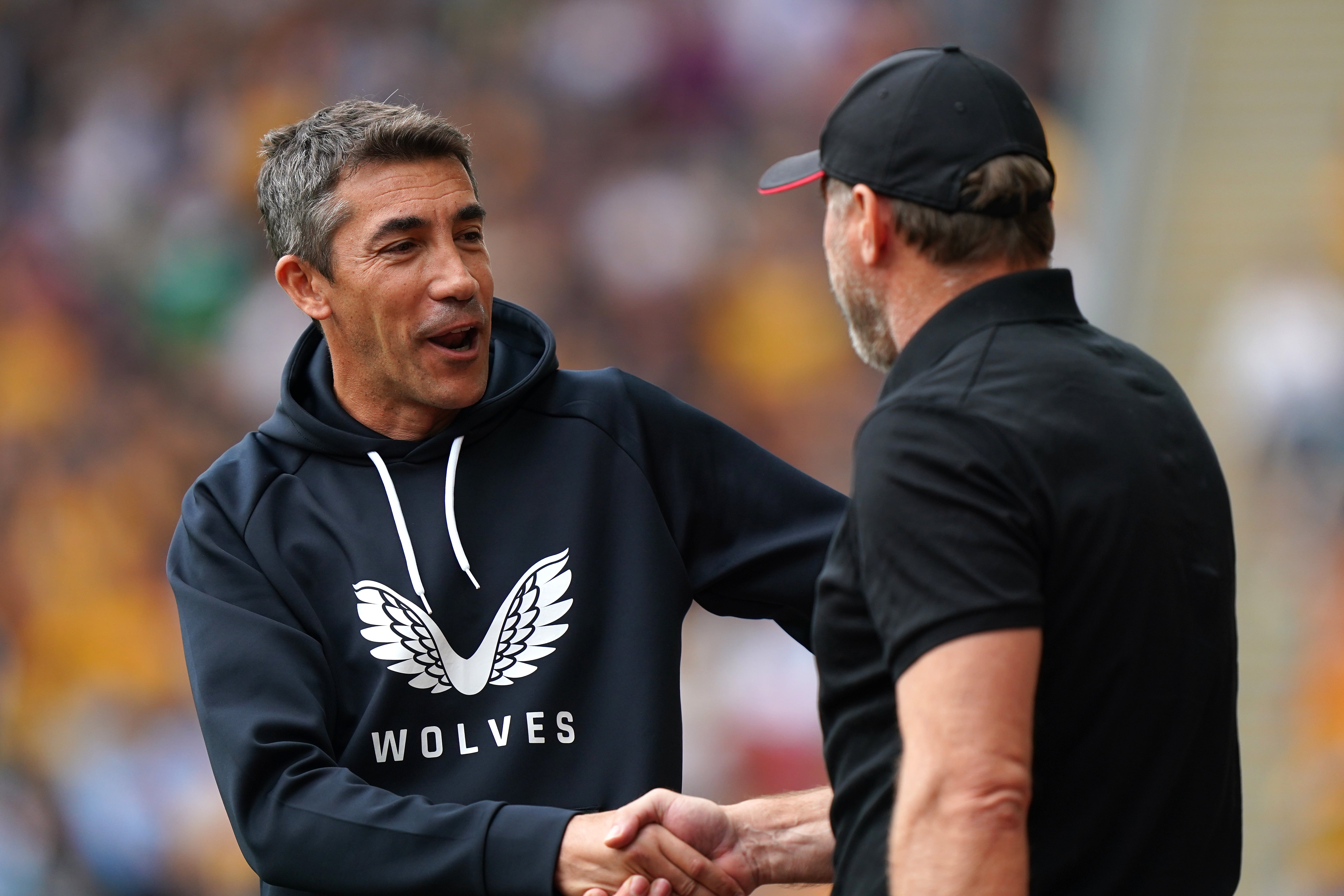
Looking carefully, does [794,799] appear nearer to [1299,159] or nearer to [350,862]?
[350,862]

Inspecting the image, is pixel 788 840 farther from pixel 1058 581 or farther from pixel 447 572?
pixel 1058 581

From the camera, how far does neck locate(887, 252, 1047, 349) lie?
1.71 m

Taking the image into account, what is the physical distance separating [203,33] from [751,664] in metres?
5.07

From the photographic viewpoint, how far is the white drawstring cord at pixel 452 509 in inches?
88.1

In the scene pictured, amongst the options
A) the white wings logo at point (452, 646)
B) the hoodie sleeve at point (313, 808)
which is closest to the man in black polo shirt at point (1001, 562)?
the hoodie sleeve at point (313, 808)

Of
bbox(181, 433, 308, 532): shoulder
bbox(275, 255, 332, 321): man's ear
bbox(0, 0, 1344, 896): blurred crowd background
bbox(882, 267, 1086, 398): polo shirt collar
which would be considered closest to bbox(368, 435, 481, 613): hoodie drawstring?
bbox(181, 433, 308, 532): shoulder

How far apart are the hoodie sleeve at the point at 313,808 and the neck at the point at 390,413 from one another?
1.24ft

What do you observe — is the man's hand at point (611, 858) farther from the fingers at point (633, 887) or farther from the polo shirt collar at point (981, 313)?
the polo shirt collar at point (981, 313)

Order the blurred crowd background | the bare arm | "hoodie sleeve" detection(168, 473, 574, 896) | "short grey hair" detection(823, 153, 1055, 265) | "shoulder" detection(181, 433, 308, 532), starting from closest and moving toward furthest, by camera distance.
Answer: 1. the bare arm
2. "short grey hair" detection(823, 153, 1055, 265)
3. "hoodie sleeve" detection(168, 473, 574, 896)
4. "shoulder" detection(181, 433, 308, 532)
5. the blurred crowd background

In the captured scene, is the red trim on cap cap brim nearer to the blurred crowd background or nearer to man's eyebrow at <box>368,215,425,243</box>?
man's eyebrow at <box>368,215,425,243</box>

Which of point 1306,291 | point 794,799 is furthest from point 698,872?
point 1306,291

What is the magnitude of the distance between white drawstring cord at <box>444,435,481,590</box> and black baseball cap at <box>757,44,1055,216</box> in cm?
81

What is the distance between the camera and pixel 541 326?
2.50m

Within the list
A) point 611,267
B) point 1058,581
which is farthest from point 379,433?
point 611,267
